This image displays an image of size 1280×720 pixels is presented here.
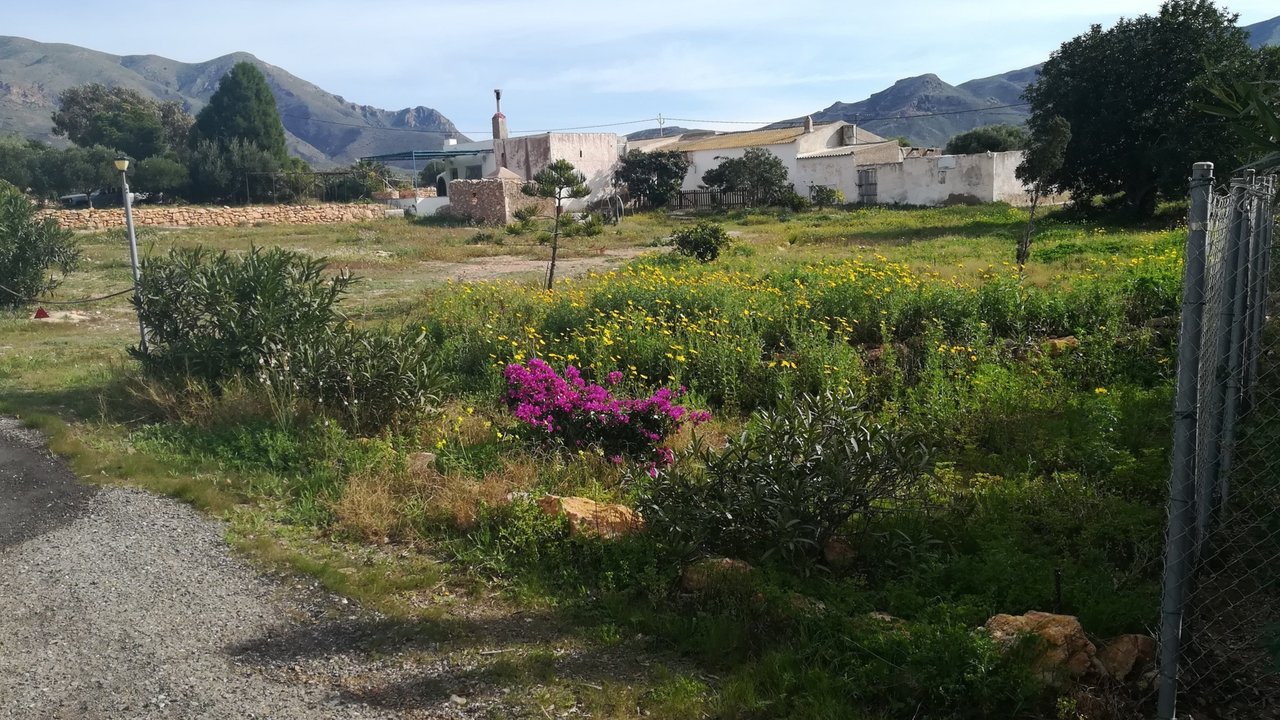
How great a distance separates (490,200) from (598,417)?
31.8 m

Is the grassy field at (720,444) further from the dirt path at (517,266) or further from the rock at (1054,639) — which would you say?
the dirt path at (517,266)

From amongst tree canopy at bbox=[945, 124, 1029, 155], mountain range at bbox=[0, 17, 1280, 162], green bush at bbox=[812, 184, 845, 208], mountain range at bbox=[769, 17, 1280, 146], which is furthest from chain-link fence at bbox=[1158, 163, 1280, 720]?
mountain range at bbox=[769, 17, 1280, 146]

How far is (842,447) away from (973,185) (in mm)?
36352

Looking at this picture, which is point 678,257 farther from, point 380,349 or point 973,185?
point 973,185

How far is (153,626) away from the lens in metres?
4.45

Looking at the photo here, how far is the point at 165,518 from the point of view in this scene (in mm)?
6074

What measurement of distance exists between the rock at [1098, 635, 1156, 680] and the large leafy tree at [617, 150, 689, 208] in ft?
149

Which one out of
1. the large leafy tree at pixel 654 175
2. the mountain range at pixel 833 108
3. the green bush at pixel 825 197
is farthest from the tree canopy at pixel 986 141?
the mountain range at pixel 833 108

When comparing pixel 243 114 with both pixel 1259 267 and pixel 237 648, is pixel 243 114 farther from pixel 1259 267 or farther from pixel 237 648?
pixel 1259 267

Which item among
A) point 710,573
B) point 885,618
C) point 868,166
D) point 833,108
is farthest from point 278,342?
point 833,108

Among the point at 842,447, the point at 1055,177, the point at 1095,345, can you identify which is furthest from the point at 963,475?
the point at 1055,177

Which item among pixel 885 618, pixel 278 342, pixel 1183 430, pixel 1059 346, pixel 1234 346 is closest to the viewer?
pixel 1183 430

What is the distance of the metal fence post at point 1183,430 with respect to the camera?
302cm

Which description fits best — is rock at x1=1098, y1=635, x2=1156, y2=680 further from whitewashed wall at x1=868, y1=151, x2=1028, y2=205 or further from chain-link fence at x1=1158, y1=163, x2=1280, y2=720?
whitewashed wall at x1=868, y1=151, x2=1028, y2=205
